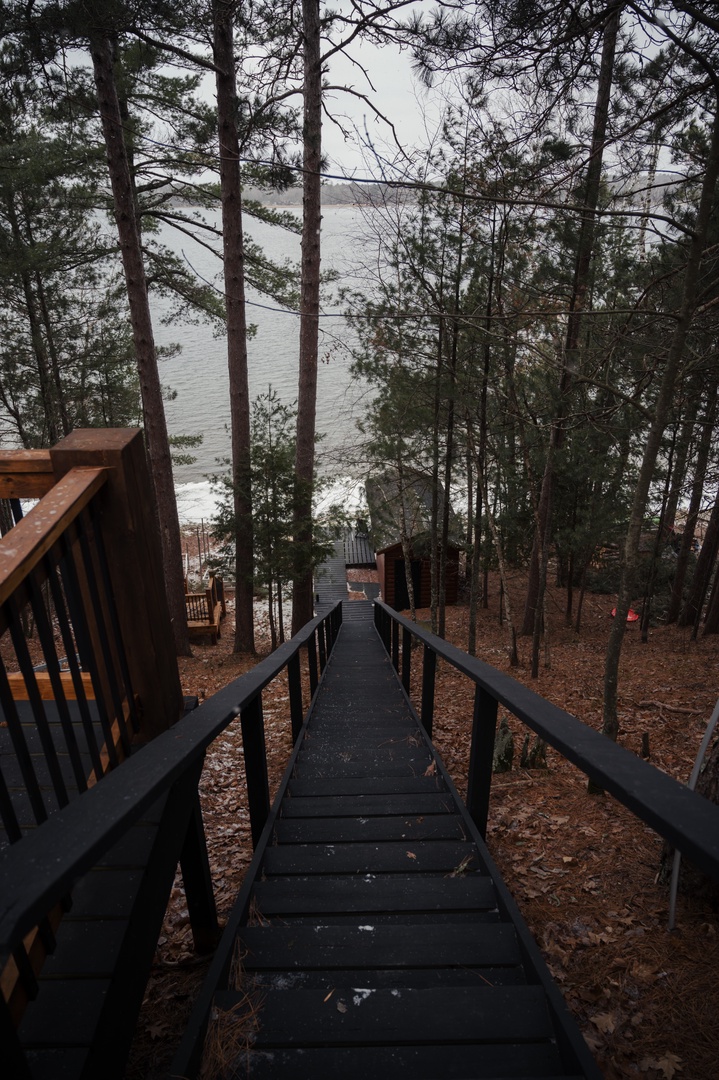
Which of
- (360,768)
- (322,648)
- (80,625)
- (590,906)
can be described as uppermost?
(80,625)

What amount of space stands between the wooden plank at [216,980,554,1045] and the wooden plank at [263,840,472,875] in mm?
732

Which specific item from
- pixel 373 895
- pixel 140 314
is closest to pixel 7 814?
pixel 373 895

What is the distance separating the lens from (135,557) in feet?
6.86

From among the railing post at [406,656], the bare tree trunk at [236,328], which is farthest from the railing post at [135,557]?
the bare tree trunk at [236,328]

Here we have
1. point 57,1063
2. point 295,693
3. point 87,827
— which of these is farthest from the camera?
point 295,693

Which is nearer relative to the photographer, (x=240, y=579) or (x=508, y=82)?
(x=508, y=82)

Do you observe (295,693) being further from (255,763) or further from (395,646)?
(395,646)

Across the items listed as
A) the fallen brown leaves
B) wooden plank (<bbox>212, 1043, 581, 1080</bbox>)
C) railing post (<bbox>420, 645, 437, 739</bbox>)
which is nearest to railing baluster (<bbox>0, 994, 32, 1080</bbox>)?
wooden plank (<bbox>212, 1043, 581, 1080</bbox>)

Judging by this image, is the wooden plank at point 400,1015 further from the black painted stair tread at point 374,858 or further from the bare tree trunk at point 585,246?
the bare tree trunk at point 585,246

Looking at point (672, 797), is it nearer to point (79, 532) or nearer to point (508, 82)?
point (79, 532)

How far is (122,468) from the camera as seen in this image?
1979 millimetres

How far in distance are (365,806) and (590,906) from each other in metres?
1.41

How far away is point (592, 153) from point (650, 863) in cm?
585

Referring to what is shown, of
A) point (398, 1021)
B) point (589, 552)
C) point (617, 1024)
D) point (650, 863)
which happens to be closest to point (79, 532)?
point (398, 1021)
